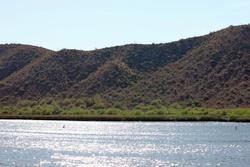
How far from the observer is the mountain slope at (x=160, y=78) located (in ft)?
527

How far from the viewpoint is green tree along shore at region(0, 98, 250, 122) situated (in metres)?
137

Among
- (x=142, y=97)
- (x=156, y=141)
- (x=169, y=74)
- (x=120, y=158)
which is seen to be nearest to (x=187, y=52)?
(x=169, y=74)

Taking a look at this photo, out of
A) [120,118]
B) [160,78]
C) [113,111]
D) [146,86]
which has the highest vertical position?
[160,78]

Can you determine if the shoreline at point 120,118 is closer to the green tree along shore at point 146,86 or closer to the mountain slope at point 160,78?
the green tree along shore at point 146,86

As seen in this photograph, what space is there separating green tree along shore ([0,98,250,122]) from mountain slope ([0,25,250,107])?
4858 millimetres

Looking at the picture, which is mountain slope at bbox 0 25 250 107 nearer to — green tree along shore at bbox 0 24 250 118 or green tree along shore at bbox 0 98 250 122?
green tree along shore at bbox 0 24 250 118

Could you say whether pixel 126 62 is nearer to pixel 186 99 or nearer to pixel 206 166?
pixel 186 99

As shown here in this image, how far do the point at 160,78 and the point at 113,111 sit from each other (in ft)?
110

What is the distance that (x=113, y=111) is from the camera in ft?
493

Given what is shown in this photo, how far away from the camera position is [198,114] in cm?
14025

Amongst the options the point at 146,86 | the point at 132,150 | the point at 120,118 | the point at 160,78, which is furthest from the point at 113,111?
the point at 132,150

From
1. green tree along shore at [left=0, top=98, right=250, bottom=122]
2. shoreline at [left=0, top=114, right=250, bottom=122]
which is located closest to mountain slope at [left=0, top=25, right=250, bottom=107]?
green tree along shore at [left=0, top=98, right=250, bottom=122]

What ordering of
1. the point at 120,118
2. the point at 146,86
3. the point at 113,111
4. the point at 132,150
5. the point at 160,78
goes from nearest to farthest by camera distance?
the point at 132,150
the point at 120,118
the point at 113,111
the point at 146,86
the point at 160,78

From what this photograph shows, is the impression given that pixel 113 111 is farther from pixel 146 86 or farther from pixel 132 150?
pixel 132 150
